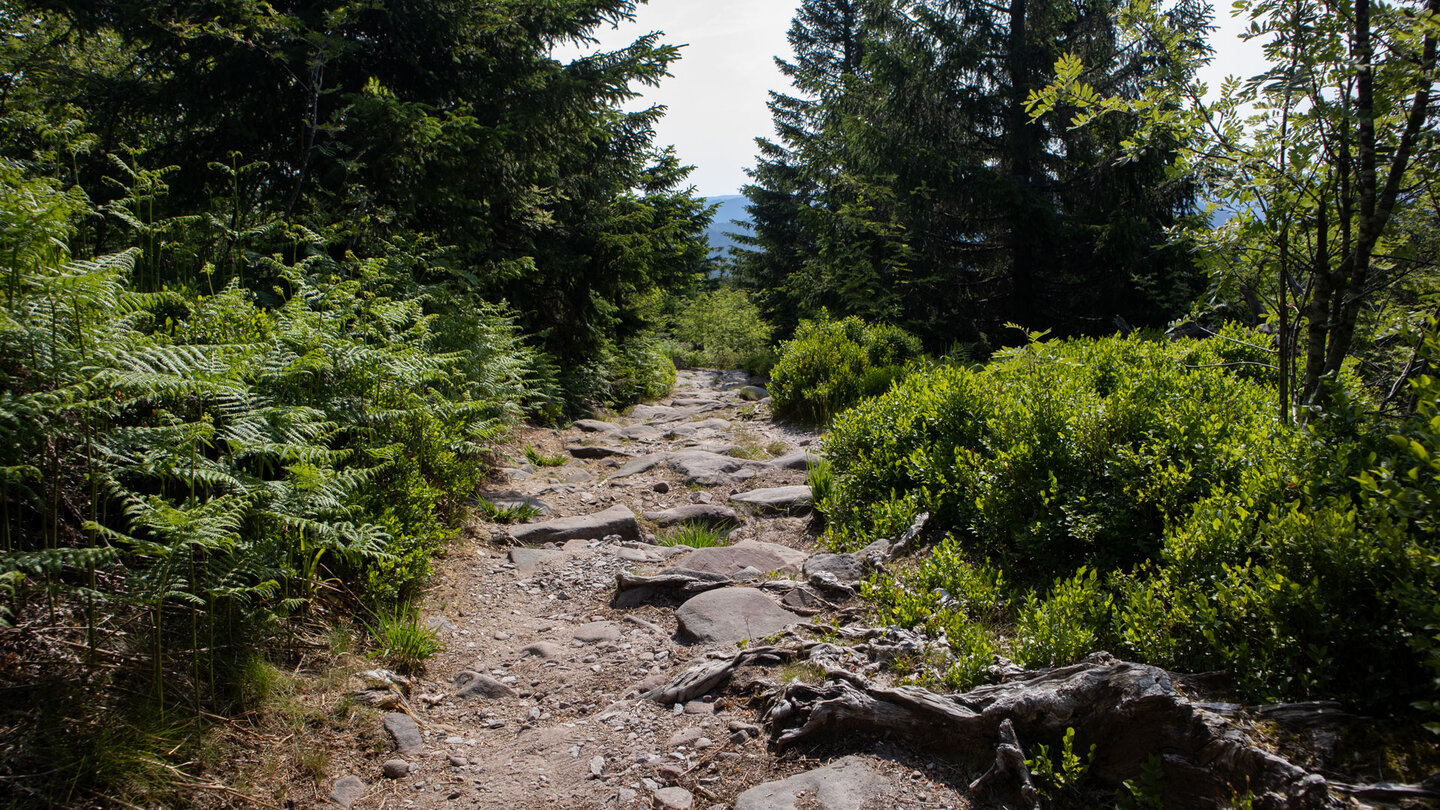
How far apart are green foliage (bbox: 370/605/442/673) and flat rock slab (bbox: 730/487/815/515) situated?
10.4ft

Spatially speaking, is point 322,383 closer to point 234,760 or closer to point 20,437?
point 20,437

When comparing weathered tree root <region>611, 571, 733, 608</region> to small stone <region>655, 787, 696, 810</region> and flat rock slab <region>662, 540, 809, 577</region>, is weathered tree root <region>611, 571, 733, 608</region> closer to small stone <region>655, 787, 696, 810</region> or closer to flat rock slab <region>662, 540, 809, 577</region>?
flat rock slab <region>662, 540, 809, 577</region>

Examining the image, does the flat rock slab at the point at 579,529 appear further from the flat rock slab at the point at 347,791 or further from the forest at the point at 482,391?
Answer: the flat rock slab at the point at 347,791

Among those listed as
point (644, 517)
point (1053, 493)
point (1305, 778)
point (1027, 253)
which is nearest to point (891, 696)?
point (1305, 778)

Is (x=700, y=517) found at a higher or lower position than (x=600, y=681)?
higher

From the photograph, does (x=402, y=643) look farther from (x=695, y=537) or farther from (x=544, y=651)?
(x=695, y=537)

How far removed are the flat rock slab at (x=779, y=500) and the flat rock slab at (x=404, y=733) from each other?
11.7 ft

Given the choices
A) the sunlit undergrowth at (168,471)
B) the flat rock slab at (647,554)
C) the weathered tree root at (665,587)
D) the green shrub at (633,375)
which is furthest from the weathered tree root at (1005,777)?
the green shrub at (633,375)

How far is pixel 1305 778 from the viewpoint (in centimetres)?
196

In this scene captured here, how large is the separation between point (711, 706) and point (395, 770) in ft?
4.48

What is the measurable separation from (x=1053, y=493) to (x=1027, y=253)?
10.1 m

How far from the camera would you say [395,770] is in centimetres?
294

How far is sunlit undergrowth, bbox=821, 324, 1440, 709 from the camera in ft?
7.39

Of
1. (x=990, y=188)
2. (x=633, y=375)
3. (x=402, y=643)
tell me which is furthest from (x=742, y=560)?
(x=990, y=188)
